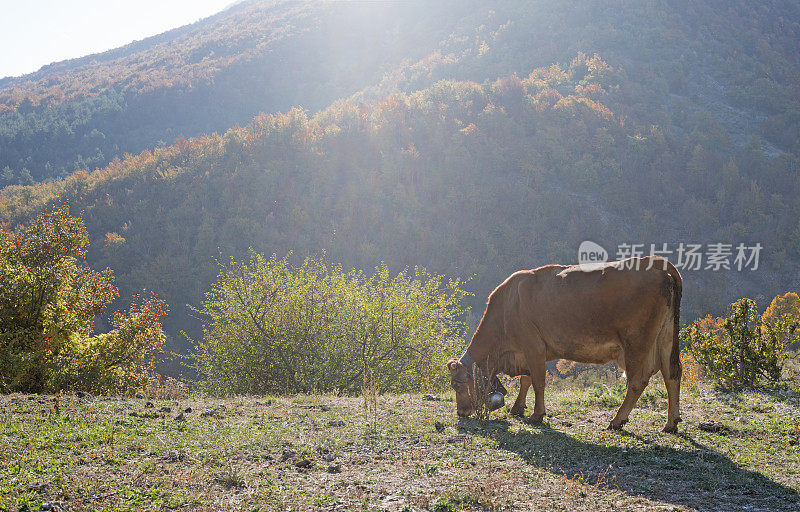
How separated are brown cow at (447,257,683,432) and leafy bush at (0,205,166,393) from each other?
8667mm

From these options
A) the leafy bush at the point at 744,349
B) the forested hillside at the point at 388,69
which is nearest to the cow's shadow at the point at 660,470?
the leafy bush at the point at 744,349

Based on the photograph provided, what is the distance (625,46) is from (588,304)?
151 m

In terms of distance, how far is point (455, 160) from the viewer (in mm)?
92062

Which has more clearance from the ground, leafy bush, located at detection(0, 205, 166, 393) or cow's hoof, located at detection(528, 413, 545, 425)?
leafy bush, located at detection(0, 205, 166, 393)

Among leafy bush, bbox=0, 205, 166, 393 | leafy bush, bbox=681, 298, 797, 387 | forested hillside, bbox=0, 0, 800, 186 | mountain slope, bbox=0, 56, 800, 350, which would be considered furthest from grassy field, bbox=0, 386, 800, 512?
forested hillside, bbox=0, 0, 800, 186

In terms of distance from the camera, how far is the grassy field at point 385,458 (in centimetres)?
516

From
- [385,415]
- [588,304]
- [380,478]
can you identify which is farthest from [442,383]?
[380,478]

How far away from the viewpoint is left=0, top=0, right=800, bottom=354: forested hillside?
249ft

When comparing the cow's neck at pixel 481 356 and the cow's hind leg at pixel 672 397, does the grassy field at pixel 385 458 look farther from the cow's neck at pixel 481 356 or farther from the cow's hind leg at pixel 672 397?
the cow's neck at pixel 481 356

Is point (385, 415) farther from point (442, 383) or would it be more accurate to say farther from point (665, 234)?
point (665, 234)

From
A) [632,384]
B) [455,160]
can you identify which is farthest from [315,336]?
[455,160]

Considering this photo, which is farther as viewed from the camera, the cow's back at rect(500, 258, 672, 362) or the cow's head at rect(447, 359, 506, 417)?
the cow's head at rect(447, 359, 506, 417)

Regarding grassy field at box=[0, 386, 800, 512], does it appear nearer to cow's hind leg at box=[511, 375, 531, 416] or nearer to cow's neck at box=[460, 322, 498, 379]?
cow's hind leg at box=[511, 375, 531, 416]

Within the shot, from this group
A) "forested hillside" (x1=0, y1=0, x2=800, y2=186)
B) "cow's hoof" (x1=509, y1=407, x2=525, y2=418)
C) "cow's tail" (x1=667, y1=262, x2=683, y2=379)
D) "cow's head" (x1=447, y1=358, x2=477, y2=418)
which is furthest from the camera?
"forested hillside" (x1=0, y1=0, x2=800, y2=186)
